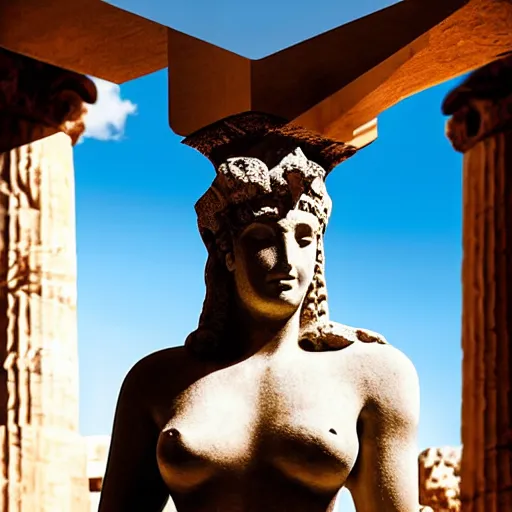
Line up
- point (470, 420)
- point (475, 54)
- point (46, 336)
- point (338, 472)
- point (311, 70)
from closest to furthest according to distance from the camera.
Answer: point (338, 472) → point (311, 70) → point (475, 54) → point (46, 336) → point (470, 420)

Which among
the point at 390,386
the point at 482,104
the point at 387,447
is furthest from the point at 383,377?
the point at 482,104

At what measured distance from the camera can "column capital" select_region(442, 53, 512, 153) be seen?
11000mm

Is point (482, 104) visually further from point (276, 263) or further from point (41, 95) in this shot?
point (276, 263)

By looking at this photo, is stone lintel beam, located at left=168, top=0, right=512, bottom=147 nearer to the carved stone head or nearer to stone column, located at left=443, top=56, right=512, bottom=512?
the carved stone head

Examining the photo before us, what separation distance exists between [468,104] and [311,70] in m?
5.31

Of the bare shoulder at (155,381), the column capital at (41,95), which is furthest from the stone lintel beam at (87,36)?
the column capital at (41,95)

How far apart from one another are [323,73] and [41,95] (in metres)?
4.57

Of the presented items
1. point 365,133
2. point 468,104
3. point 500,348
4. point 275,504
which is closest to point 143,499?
point 275,504

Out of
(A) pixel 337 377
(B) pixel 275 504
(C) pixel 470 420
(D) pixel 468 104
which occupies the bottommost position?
(B) pixel 275 504

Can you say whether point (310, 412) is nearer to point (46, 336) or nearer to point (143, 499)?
point (143, 499)

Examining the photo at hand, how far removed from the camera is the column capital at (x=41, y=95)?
10227mm

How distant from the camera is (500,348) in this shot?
10578 mm

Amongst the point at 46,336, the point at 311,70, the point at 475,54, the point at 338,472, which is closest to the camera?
the point at 338,472

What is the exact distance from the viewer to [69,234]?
34.3ft
